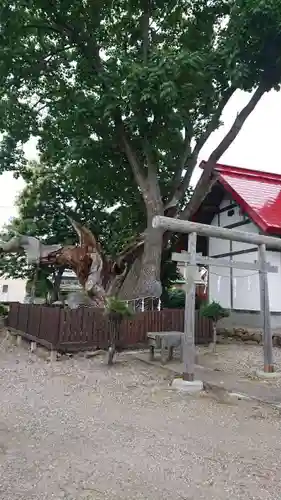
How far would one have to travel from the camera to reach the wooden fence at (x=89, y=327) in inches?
354

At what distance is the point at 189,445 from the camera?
13.1ft

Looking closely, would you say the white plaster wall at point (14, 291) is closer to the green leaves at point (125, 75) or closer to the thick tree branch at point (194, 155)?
the green leaves at point (125, 75)

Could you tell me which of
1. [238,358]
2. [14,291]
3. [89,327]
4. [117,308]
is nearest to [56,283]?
[89,327]

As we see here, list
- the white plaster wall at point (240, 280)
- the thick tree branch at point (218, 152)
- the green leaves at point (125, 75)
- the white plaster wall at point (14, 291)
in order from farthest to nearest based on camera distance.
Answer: the white plaster wall at point (14, 291) → the thick tree branch at point (218, 152) → the white plaster wall at point (240, 280) → the green leaves at point (125, 75)

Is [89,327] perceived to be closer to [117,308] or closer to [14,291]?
[117,308]

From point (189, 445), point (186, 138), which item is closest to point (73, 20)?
point (186, 138)

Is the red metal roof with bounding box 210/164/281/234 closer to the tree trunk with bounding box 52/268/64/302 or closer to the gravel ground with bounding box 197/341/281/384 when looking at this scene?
the gravel ground with bounding box 197/341/281/384

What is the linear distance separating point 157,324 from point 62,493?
732 centimetres

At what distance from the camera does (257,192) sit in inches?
536

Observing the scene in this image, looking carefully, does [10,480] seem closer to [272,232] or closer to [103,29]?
[272,232]

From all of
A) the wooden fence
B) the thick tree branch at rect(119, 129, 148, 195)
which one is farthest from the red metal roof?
the wooden fence

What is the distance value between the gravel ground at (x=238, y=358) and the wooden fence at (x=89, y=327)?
83 cm

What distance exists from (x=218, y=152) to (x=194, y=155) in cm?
116

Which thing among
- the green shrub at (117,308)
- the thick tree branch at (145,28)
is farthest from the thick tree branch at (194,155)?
the green shrub at (117,308)
